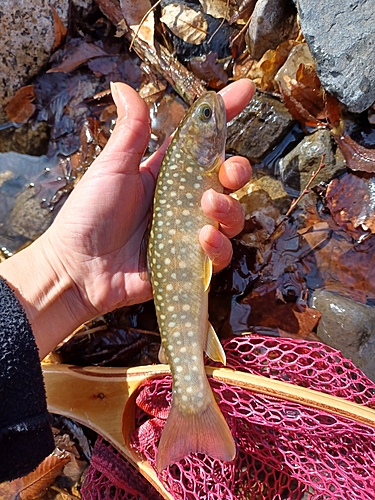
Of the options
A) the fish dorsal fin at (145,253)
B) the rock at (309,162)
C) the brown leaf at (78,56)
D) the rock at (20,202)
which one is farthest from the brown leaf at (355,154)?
the rock at (20,202)

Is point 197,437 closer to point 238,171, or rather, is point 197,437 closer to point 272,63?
point 238,171

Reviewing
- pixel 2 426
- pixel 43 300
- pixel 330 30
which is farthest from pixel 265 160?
pixel 2 426

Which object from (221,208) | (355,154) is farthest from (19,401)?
(355,154)

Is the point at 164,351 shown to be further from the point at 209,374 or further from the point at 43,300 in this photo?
the point at 43,300

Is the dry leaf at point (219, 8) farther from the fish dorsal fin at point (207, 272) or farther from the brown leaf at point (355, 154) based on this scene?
the fish dorsal fin at point (207, 272)

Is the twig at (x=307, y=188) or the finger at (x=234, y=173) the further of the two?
the twig at (x=307, y=188)

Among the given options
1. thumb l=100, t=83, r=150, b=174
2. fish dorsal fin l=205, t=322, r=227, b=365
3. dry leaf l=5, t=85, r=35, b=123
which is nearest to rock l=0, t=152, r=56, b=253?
dry leaf l=5, t=85, r=35, b=123

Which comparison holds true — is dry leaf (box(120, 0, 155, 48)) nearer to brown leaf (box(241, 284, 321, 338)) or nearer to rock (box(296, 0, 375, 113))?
rock (box(296, 0, 375, 113))
